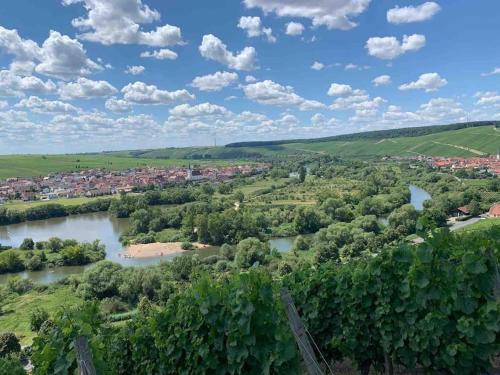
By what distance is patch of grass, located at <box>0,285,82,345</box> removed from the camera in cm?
2131

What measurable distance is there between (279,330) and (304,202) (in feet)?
193

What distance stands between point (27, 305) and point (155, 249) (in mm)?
17715

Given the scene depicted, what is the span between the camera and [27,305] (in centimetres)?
2502

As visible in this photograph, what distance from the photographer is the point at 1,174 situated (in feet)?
385

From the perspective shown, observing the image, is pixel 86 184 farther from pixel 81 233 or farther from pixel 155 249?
pixel 155 249

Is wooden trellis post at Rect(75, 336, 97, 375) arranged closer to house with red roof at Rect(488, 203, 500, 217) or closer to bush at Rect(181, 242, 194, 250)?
bush at Rect(181, 242, 194, 250)

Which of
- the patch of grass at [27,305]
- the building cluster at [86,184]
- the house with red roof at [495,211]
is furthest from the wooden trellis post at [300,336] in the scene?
the building cluster at [86,184]

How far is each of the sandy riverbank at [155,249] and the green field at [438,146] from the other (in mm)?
88498

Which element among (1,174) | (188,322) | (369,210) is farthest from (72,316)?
(1,174)

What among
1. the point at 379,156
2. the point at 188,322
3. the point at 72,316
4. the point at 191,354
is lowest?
the point at 379,156

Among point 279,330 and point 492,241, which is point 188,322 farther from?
point 492,241

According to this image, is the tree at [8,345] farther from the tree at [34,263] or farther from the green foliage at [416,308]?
the tree at [34,263]

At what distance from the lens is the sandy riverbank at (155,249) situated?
40.0m

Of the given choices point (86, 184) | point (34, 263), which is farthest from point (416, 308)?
point (86, 184)
